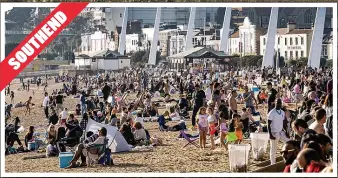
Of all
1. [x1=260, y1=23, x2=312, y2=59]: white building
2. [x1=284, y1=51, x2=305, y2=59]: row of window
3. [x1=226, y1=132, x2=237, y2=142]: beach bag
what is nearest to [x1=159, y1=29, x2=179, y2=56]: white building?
[x1=260, y1=23, x2=312, y2=59]: white building

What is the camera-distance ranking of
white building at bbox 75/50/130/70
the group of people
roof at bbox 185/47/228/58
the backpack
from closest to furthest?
the group of people < the backpack < roof at bbox 185/47/228/58 < white building at bbox 75/50/130/70

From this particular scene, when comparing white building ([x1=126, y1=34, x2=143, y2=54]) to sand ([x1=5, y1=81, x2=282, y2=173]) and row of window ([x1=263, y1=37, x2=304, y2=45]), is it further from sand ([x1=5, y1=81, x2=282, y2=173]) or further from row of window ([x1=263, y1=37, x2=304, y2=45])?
sand ([x1=5, y1=81, x2=282, y2=173])

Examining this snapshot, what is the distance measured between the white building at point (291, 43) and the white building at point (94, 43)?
3.07m

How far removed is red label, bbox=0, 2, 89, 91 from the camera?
11.5 m

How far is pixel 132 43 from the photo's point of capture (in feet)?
70.0

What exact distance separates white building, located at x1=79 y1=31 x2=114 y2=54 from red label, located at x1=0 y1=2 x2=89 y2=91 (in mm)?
5941

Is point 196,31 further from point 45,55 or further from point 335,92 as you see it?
point 335,92

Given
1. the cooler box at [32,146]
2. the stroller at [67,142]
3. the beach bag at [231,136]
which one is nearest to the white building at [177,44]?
the cooler box at [32,146]

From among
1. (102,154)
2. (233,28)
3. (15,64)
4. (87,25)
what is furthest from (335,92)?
(233,28)

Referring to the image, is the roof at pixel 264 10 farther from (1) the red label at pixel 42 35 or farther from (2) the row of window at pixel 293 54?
(1) the red label at pixel 42 35

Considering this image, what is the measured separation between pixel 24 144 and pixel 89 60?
178 inches

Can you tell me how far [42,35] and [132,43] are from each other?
31.7 ft

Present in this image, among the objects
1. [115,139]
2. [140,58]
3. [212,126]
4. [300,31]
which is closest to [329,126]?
[212,126]

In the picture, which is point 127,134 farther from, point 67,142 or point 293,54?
point 293,54
